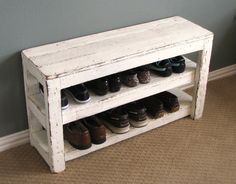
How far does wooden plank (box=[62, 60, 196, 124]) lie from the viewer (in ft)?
5.63

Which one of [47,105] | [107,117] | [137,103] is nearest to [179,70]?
[137,103]

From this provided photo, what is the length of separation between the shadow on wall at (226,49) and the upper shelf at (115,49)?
1.56ft

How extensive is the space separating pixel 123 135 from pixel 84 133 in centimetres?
24

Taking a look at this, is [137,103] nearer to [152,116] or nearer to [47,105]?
[152,116]

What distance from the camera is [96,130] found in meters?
1.81

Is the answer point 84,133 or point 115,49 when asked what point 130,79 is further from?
point 84,133

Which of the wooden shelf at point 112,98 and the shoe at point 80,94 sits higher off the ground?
the shoe at point 80,94

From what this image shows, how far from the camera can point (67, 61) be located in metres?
1.67

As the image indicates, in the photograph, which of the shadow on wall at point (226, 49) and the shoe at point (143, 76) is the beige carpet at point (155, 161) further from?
the shadow on wall at point (226, 49)

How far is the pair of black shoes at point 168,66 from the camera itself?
1.98 meters

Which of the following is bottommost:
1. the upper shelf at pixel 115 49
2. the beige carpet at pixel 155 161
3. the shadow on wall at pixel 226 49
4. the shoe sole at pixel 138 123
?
the beige carpet at pixel 155 161

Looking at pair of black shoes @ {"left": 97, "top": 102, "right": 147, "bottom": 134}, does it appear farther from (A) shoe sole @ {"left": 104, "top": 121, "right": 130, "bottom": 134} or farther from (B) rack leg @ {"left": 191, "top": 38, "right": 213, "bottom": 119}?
(B) rack leg @ {"left": 191, "top": 38, "right": 213, "bottom": 119}


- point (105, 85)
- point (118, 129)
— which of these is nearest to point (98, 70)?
point (105, 85)

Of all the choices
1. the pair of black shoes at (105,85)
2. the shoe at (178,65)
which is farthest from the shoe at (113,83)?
the shoe at (178,65)
